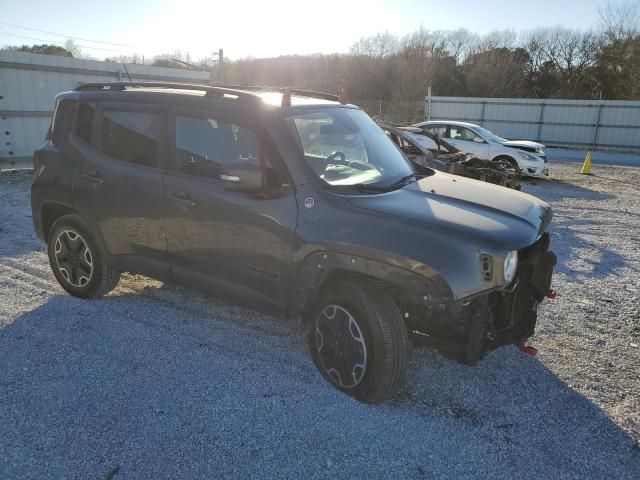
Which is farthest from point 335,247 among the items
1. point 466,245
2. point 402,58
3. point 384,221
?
point 402,58

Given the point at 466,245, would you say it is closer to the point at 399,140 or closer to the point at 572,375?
the point at 572,375

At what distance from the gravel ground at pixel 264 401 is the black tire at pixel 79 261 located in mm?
151

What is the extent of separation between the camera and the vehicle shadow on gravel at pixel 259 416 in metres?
2.69

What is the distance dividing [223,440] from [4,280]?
3702 millimetres

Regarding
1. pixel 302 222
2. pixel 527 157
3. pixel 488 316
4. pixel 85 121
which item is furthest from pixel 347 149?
pixel 527 157

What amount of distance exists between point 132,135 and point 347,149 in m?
1.84

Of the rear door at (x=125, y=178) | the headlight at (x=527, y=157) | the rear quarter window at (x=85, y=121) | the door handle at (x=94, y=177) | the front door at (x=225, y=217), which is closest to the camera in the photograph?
the front door at (x=225, y=217)

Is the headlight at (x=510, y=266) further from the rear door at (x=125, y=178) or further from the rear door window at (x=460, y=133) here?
the rear door window at (x=460, y=133)

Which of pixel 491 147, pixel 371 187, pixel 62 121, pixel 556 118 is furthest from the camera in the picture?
pixel 556 118

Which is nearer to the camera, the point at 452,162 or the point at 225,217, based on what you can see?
the point at 225,217

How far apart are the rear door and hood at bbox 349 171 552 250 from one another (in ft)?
5.86

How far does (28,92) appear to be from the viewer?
12891 mm

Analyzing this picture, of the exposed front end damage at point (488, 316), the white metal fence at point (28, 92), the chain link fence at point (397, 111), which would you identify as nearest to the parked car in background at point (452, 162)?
the exposed front end damage at point (488, 316)

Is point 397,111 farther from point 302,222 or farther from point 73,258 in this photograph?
point 302,222
